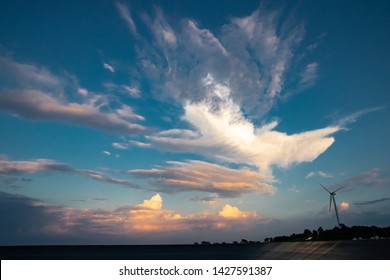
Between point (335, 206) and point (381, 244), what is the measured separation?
7473cm

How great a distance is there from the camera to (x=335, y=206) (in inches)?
5453

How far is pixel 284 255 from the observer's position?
317ft

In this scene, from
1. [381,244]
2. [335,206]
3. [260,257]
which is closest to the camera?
[381,244]

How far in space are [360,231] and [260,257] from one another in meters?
104
